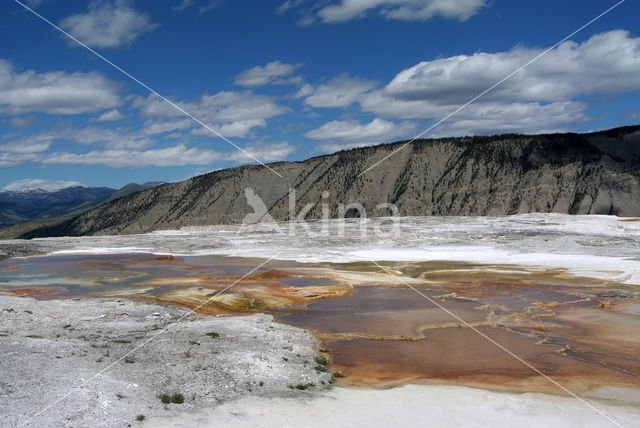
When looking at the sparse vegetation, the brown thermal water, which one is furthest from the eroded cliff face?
the sparse vegetation

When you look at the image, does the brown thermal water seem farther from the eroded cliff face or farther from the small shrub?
the eroded cliff face

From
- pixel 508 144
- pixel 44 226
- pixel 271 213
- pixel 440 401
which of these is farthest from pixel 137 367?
pixel 44 226

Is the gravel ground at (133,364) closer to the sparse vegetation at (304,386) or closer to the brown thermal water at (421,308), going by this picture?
the sparse vegetation at (304,386)

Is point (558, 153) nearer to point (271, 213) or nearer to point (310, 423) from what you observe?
point (271, 213)

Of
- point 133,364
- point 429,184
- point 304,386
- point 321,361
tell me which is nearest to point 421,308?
point 321,361

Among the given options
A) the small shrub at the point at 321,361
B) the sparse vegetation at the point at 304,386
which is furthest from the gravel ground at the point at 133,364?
the small shrub at the point at 321,361

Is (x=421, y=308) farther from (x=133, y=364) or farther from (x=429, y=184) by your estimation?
(x=429, y=184)
